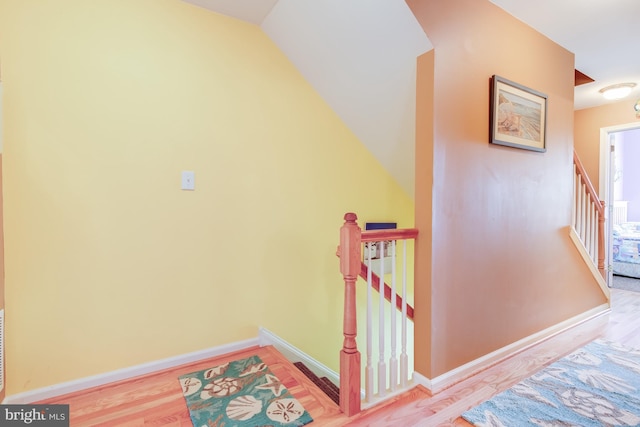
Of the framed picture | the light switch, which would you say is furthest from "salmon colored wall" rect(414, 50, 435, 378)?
the light switch

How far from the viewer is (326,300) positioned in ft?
8.38

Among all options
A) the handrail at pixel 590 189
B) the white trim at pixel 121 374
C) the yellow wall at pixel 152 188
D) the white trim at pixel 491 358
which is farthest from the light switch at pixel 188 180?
the handrail at pixel 590 189

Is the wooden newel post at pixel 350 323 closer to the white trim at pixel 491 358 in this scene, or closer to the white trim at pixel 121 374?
the white trim at pixel 491 358

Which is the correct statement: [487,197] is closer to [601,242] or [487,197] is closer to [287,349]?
[287,349]

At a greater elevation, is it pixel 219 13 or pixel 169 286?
pixel 219 13

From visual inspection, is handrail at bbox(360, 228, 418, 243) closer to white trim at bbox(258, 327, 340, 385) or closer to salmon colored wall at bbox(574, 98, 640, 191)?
white trim at bbox(258, 327, 340, 385)

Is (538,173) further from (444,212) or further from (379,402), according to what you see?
Result: (379,402)

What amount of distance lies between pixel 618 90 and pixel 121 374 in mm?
4876

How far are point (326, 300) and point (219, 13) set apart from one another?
87.0 inches

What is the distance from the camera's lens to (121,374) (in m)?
1.79

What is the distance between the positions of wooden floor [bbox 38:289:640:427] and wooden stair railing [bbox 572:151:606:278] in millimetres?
1420

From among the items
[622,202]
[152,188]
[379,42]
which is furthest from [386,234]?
[622,202]

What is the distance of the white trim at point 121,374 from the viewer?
5.20 ft

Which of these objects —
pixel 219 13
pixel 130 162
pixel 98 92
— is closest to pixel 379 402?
pixel 130 162
